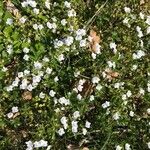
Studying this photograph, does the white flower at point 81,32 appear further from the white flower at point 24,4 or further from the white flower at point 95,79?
the white flower at point 24,4

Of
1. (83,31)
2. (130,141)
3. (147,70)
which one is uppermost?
(83,31)

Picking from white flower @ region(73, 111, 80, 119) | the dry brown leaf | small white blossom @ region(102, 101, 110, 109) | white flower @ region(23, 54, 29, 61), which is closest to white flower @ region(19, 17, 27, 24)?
white flower @ region(23, 54, 29, 61)

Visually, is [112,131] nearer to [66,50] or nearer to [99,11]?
[66,50]

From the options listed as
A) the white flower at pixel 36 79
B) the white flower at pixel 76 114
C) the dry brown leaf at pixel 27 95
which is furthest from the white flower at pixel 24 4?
the white flower at pixel 76 114

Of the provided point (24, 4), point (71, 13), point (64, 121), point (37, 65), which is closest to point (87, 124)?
point (64, 121)

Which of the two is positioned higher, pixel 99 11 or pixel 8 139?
pixel 99 11

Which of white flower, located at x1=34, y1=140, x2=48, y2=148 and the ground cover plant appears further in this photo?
the ground cover plant

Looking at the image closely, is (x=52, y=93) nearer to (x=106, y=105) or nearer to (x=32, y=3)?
(x=106, y=105)

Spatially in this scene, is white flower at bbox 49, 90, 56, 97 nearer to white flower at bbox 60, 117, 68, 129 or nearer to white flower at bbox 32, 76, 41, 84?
white flower at bbox 32, 76, 41, 84

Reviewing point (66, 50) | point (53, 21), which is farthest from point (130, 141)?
point (53, 21)
